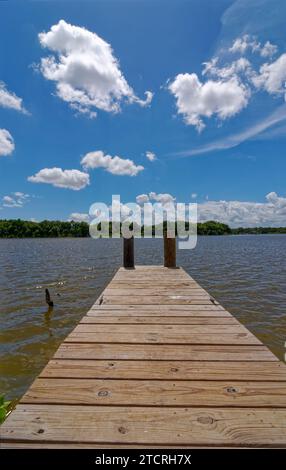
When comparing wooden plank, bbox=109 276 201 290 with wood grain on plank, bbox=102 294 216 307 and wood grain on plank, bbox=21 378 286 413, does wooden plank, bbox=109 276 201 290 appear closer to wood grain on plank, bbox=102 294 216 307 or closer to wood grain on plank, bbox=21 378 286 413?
wood grain on plank, bbox=102 294 216 307

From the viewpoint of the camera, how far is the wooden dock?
1795 millimetres

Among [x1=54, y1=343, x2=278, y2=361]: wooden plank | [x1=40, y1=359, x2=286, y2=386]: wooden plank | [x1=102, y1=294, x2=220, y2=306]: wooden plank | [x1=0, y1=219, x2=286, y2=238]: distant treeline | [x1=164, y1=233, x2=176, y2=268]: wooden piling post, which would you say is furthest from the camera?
[x1=0, y1=219, x2=286, y2=238]: distant treeline

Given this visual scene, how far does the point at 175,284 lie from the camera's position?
7.15 meters

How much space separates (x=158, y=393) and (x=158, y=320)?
77.9 inches

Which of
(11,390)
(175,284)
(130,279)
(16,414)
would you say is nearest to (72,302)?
(130,279)

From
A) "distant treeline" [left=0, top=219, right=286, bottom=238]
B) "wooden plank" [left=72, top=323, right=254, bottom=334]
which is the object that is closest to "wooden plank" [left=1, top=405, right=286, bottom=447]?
"wooden plank" [left=72, top=323, right=254, bottom=334]

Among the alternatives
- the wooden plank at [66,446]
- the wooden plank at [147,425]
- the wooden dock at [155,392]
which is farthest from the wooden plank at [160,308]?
the wooden plank at [66,446]

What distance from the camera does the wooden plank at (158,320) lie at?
161 inches

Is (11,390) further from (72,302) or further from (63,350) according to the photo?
(72,302)

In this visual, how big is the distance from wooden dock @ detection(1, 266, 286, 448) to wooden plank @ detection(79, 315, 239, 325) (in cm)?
8

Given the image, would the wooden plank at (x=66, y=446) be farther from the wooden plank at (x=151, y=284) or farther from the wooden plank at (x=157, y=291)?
the wooden plank at (x=151, y=284)

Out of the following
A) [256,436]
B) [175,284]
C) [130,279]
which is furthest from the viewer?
[130,279]

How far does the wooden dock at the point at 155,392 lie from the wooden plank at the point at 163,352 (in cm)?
1
